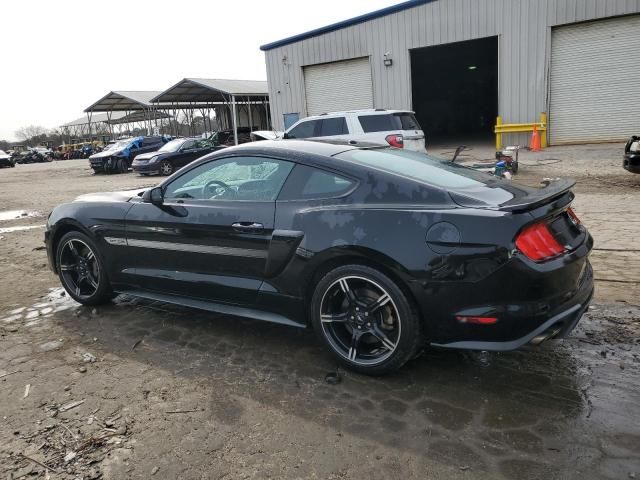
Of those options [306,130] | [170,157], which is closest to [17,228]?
[306,130]

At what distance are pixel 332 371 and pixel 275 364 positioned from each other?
16.4 inches

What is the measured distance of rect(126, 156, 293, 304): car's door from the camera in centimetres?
365

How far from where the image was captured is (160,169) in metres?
20.0

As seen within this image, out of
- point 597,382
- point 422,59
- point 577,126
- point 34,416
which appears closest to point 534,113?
point 577,126

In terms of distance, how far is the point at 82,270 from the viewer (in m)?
4.87

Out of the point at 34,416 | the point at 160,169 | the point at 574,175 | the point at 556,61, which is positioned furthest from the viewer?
the point at 160,169

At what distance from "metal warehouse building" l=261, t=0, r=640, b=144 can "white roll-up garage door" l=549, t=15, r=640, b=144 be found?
1.1 inches

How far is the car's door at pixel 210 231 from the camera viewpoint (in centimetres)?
365

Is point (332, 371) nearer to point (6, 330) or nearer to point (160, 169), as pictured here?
point (6, 330)

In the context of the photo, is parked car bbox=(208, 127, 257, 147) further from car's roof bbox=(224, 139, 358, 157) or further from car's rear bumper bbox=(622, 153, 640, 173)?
car's roof bbox=(224, 139, 358, 157)

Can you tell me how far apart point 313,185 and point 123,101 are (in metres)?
41.6

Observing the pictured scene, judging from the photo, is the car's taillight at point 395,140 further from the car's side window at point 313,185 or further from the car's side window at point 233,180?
the car's side window at point 313,185

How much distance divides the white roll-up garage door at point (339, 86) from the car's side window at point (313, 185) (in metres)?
17.6

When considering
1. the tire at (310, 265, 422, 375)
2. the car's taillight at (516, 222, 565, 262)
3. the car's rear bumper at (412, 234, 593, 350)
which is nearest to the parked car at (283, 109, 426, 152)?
the tire at (310, 265, 422, 375)
